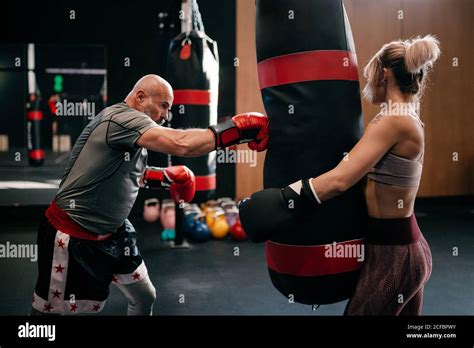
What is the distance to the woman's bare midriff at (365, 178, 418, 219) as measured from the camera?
1.64m

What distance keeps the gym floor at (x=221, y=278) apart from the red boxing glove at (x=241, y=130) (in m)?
1.69

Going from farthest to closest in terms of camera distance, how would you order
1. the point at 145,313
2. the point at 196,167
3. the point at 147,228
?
the point at 147,228, the point at 196,167, the point at 145,313

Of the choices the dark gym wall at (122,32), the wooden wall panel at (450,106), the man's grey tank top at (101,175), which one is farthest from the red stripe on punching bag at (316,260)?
the wooden wall panel at (450,106)

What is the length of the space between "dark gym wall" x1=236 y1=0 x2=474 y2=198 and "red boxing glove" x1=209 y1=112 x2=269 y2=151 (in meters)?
4.67

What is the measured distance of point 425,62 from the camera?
1585mm

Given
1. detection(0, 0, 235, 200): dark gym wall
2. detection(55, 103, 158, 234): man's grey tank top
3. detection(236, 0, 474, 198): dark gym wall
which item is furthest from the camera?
detection(236, 0, 474, 198): dark gym wall

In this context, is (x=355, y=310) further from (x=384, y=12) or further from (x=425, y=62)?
(x=384, y=12)

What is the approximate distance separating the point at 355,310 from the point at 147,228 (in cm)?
414

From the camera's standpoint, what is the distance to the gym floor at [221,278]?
10.6 ft

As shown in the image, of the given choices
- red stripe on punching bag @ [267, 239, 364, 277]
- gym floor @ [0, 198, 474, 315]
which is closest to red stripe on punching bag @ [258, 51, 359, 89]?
red stripe on punching bag @ [267, 239, 364, 277]

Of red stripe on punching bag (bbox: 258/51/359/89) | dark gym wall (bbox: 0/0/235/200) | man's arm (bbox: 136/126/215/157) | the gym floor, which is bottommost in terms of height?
the gym floor

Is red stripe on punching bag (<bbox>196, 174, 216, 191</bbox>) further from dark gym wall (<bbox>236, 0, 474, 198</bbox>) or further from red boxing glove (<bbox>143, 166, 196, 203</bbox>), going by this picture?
dark gym wall (<bbox>236, 0, 474, 198</bbox>)

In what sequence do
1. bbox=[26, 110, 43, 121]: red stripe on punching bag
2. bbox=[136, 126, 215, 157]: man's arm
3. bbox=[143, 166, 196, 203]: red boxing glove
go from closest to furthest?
bbox=[136, 126, 215, 157]: man's arm, bbox=[143, 166, 196, 203]: red boxing glove, bbox=[26, 110, 43, 121]: red stripe on punching bag

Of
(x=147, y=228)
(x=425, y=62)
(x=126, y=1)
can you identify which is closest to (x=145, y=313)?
(x=425, y=62)
